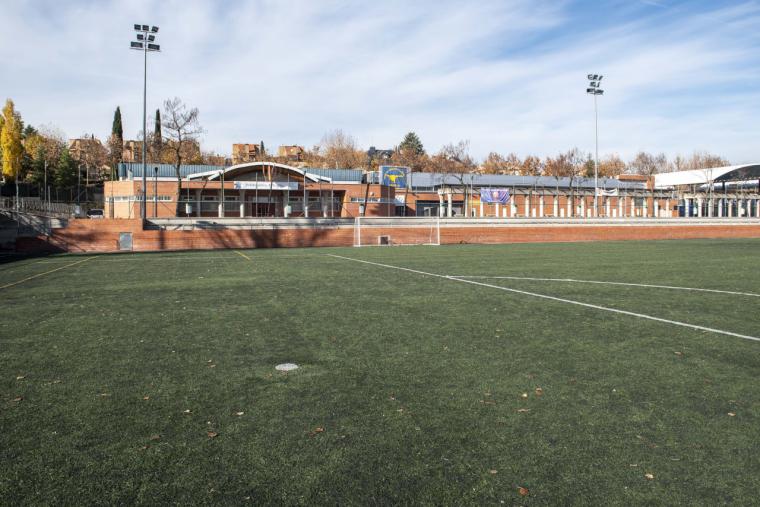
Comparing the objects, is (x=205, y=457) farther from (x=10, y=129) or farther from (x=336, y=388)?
(x=10, y=129)

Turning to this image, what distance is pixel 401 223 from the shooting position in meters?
46.5

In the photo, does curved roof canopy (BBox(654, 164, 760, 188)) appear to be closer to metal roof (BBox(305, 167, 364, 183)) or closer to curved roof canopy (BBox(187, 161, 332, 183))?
metal roof (BBox(305, 167, 364, 183))

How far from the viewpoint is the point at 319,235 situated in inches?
1582

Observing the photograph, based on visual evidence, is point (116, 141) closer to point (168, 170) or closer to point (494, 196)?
point (168, 170)

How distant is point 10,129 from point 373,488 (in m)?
86.7

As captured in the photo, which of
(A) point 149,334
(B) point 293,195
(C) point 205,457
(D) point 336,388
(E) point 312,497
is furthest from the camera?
(B) point 293,195

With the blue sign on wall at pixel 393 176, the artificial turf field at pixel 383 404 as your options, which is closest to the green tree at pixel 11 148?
the blue sign on wall at pixel 393 176

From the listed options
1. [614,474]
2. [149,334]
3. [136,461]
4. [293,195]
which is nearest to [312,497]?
[136,461]

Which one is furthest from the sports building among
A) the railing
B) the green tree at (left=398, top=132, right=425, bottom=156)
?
the green tree at (left=398, top=132, right=425, bottom=156)

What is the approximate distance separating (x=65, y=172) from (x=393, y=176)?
48.0 metres

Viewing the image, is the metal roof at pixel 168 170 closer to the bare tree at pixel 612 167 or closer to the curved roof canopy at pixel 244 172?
the curved roof canopy at pixel 244 172

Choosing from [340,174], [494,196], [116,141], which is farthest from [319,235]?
[116,141]

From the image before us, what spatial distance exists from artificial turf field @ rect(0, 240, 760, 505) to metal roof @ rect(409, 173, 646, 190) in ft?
244

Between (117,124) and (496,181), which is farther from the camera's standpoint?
(117,124)
